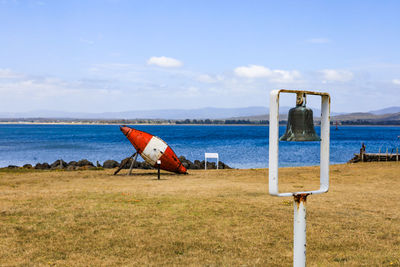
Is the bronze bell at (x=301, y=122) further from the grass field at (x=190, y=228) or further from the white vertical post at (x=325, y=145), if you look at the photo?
the grass field at (x=190, y=228)

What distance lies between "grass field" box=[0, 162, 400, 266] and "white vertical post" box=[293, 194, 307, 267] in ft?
8.29

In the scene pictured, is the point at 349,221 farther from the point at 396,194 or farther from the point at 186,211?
the point at 396,194

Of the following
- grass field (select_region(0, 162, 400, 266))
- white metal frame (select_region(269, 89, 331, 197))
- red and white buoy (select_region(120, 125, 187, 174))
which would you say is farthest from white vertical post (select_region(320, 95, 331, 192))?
red and white buoy (select_region(120, 125, 187, 174))

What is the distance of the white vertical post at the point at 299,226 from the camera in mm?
5270

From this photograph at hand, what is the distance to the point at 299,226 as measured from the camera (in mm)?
5320

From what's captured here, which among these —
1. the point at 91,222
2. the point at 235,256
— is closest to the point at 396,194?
the point at 235,256

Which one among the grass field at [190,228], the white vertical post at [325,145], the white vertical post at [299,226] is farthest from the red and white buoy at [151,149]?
the white vertical post at [325,145]

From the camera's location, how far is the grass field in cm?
822

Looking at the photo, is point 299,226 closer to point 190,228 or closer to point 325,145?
point 325,145

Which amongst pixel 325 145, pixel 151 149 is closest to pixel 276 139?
pixel 325 145

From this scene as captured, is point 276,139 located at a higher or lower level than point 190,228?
higher

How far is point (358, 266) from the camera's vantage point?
25.2 ft

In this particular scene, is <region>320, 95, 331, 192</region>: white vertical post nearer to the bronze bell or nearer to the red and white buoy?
the bronze bell

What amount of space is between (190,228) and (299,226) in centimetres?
544
